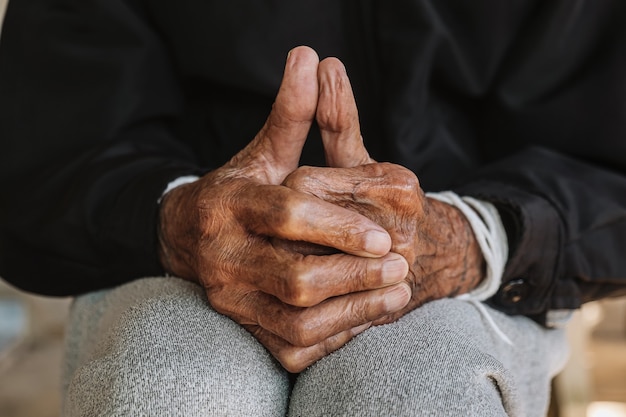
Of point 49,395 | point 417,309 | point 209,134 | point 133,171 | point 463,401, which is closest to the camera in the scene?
point 463,401

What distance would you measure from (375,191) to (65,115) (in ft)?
1.35

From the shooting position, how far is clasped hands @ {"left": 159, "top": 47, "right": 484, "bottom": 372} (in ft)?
1.69

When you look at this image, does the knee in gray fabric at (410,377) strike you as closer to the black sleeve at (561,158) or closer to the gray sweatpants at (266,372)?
the gray sweatpants at (266,372)

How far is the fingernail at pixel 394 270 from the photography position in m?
0.53

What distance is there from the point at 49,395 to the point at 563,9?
3.95 feet

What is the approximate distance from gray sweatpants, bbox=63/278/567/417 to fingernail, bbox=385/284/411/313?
2cm

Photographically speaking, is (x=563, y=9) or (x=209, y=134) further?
(x=209, y=134)

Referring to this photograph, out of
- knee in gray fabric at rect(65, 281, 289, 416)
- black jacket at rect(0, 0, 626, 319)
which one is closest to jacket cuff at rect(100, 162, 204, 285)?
black jacket at rect(0, 0, 626, 319)

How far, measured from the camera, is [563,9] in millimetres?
722

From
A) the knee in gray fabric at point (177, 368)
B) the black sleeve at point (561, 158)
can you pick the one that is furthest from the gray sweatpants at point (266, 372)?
the black sleeve at point (561, 158)

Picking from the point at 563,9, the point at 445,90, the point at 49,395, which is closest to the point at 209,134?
the point at 445,90

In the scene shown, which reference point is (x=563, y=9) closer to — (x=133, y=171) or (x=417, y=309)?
(x=417, y=309)

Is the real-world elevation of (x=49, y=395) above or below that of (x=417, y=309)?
below

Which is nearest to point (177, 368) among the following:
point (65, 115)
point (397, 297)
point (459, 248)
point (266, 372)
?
point (266, 372)
